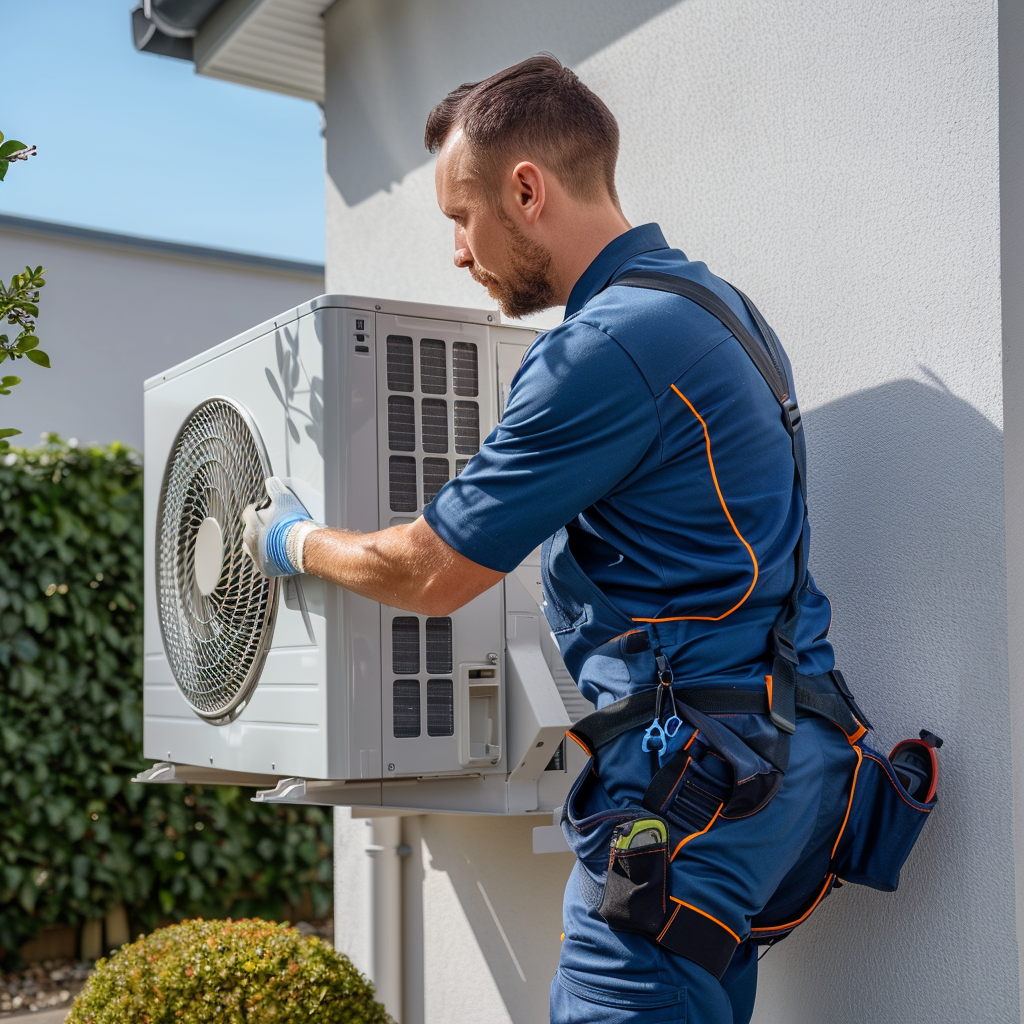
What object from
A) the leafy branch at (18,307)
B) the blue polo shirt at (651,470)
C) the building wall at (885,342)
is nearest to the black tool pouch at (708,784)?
the blue polo shirt at (651,470)

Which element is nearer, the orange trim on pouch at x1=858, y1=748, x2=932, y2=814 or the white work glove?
the orange trim on pouch at x1=858, y1=748, x2=932, y2=814

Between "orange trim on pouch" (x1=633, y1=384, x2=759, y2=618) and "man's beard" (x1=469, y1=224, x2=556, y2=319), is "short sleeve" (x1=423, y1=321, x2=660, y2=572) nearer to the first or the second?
"orange trim on pouch" (x1=633, y1=384, x2=759, y2=618)

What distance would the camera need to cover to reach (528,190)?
5.51ft

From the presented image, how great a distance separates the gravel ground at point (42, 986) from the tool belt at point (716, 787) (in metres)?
3.58

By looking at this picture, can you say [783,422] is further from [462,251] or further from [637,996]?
[637,996]

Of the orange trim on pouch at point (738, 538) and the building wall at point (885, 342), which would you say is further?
the building wall at point (885, 342)

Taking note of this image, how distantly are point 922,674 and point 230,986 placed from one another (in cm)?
158

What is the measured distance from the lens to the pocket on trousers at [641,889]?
53.1 inches

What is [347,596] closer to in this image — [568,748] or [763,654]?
[568,748]

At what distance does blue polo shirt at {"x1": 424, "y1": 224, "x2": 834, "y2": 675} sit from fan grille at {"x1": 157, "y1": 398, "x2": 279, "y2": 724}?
68cm

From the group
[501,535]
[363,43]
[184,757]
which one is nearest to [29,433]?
[363,43]

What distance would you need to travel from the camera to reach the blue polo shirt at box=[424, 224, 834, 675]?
144 centimetres

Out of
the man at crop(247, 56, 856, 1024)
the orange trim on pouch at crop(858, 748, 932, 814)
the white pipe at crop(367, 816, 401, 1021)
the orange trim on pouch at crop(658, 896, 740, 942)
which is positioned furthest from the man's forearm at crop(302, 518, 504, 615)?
the white pipe at crop(367, 816, 401, 1021)

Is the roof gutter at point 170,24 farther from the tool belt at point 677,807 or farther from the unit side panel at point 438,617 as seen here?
the tool belt at point 677,807
